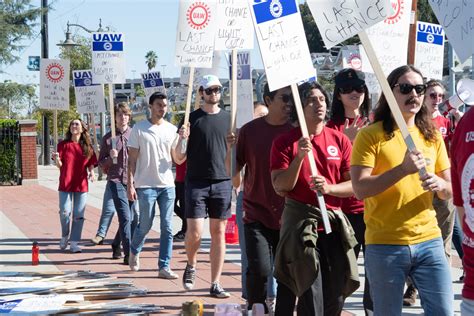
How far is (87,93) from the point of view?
13.2m

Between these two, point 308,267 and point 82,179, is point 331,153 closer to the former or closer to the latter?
point 308,267

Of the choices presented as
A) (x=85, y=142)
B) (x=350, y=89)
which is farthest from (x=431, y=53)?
(x=85, y=142)

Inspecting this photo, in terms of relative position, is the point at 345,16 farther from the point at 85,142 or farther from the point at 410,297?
the point at 85,142

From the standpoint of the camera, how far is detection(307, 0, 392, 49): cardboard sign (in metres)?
5.25

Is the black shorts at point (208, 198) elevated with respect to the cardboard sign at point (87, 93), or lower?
lower

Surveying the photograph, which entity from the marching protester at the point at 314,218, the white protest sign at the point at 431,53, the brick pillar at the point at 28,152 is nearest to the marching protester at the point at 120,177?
the white protest sign at the point at 431,53

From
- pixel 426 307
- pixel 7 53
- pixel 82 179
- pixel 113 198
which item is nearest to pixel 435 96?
pixel 426 307

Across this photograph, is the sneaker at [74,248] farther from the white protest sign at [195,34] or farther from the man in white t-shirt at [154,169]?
the white protest sign at [195,34]

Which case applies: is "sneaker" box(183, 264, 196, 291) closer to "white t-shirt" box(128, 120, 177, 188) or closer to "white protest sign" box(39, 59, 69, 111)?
"white t-shirt" box(128, 120, 177, 188)

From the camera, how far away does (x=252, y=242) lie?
6.79m

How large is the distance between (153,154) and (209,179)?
142cm

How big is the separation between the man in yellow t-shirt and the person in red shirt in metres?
7.56

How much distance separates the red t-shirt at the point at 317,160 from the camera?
581 cm

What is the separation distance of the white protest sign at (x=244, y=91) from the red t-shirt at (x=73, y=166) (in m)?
3.27
